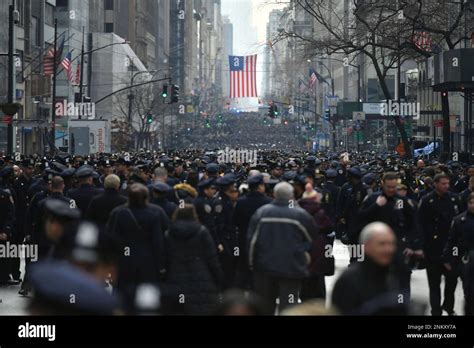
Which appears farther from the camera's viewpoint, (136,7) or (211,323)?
(136,7)

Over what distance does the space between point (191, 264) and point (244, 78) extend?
10430 centimetres

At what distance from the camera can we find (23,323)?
376 inches

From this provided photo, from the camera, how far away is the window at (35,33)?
78.6 metres

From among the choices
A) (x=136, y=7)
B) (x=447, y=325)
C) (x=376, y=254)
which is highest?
(x=136, y=7)

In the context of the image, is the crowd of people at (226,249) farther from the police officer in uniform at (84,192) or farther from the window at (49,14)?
the window at (49,14)

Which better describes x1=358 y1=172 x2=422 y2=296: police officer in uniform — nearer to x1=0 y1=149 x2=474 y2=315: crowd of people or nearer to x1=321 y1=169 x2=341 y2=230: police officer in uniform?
x1=0 y1=149 x2=474 y2=315: crowd of people

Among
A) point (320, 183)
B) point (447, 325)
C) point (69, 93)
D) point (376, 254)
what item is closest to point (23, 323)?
point (376, 254)

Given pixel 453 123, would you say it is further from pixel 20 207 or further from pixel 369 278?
pixel 369 278

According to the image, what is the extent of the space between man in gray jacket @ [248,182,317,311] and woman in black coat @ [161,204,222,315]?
0.47 m

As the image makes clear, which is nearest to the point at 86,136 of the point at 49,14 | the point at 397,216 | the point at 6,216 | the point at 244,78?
the point at 49,14

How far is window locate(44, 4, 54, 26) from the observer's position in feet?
277

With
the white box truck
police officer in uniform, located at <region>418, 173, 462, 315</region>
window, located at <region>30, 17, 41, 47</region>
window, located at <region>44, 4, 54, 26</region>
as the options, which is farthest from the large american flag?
police officer in uniform, located at <region>418, 173, 462, 315</region>

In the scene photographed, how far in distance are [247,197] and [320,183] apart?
9136 mm

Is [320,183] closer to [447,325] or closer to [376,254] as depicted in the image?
[447,325]
